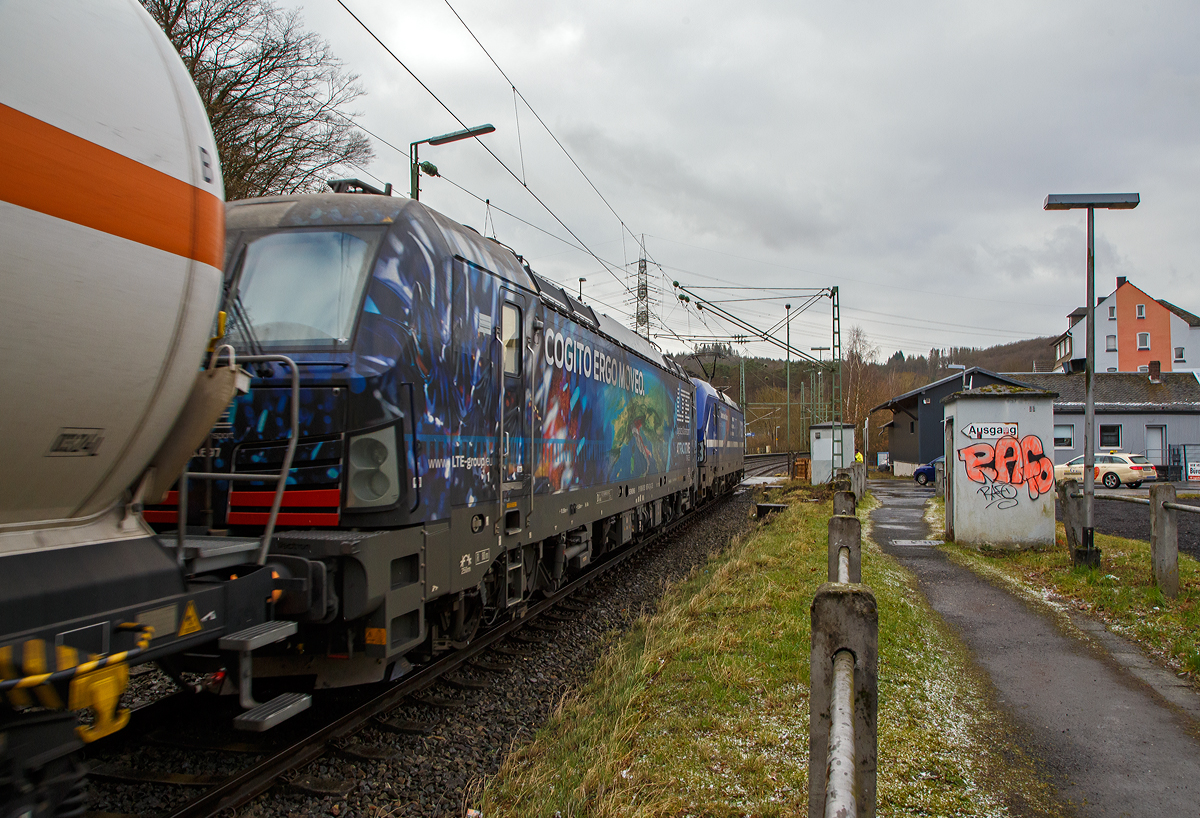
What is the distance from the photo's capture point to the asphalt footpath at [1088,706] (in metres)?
3.69

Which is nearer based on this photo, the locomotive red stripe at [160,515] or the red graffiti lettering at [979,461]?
the locomotive red stripe at [160,515]

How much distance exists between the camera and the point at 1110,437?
3684 cm

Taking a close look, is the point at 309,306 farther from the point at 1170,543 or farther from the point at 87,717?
the point at 1170,543

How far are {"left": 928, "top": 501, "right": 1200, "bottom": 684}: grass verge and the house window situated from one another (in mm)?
30218

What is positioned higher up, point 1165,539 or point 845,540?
point 845,540

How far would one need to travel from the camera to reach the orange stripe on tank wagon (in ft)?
7.43

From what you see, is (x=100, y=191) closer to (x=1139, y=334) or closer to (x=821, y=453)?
(x=821, y=453)

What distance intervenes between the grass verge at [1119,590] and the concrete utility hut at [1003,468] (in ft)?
1.24

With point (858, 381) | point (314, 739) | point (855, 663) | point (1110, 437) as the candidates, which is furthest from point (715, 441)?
point (858, 381)

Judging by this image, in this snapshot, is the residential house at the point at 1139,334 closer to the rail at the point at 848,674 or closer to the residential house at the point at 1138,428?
the residential house at the point at 1138,428

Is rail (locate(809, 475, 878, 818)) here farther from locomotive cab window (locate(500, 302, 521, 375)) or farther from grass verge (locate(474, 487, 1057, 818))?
locomotive cab window (locate(500, 302, 521, 375))

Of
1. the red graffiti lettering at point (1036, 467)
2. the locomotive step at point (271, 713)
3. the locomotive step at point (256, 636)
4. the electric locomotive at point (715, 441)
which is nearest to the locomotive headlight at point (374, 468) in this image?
the locomotive step at point (256, 636)

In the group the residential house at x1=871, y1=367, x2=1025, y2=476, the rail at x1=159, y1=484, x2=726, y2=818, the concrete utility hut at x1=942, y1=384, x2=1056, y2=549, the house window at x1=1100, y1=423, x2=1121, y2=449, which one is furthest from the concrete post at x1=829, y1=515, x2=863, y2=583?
the house window at x1=1100, y1=423, x2=1121, y2=449

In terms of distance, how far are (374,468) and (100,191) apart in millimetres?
2224
